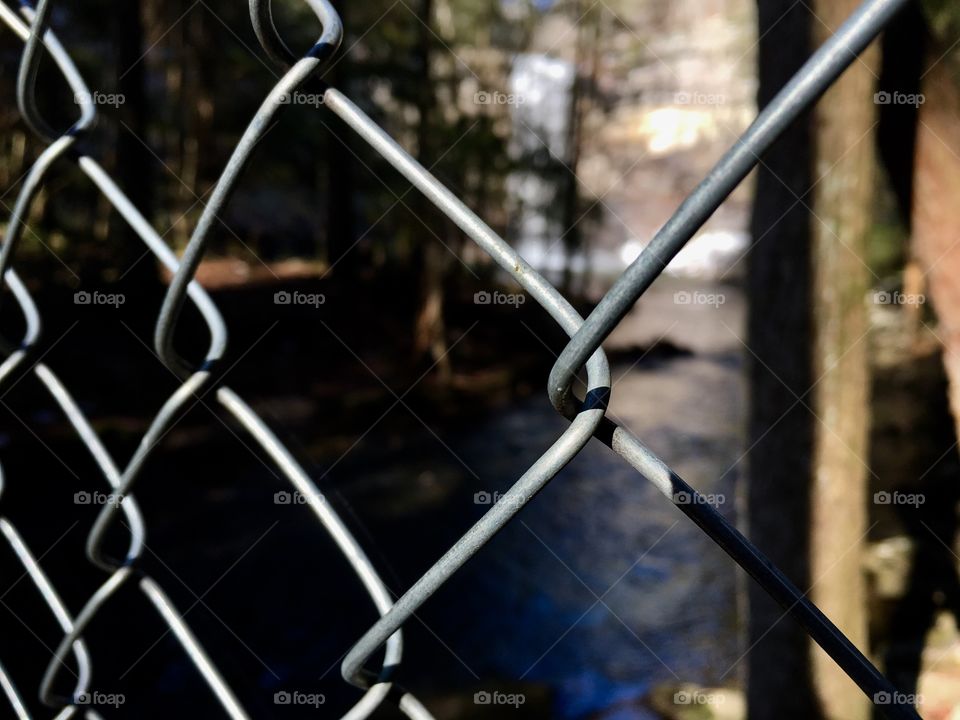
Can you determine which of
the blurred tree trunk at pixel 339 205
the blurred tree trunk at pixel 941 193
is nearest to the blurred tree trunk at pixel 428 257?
the blurred tree trunk at pixel 339 205

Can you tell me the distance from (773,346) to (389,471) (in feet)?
14.6

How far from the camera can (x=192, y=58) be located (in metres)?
9.59

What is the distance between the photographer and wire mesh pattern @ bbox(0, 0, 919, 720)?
26 centimetres

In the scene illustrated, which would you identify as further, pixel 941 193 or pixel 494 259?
pixel 941 193

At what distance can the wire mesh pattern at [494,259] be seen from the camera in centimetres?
26

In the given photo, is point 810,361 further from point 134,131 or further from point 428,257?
point 428,257

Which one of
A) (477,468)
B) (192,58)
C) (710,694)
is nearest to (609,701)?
(710,694)

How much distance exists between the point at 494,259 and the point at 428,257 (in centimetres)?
812

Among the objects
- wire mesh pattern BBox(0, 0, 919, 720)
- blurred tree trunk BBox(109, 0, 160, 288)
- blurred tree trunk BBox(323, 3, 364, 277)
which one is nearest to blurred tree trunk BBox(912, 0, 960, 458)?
wire mesh pattern BBox(0, 0, 919, 720)

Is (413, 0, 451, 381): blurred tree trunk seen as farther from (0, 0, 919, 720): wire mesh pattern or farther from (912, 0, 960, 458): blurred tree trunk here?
(0, 0, 919, 720): wire mesh pattern

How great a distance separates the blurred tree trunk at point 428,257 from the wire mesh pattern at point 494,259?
767 centimetres

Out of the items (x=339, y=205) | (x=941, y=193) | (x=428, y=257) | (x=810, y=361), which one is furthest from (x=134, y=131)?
(x=941, y=193)

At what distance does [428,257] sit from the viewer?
8.41m

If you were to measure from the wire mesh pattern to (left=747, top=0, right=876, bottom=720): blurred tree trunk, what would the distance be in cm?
176
